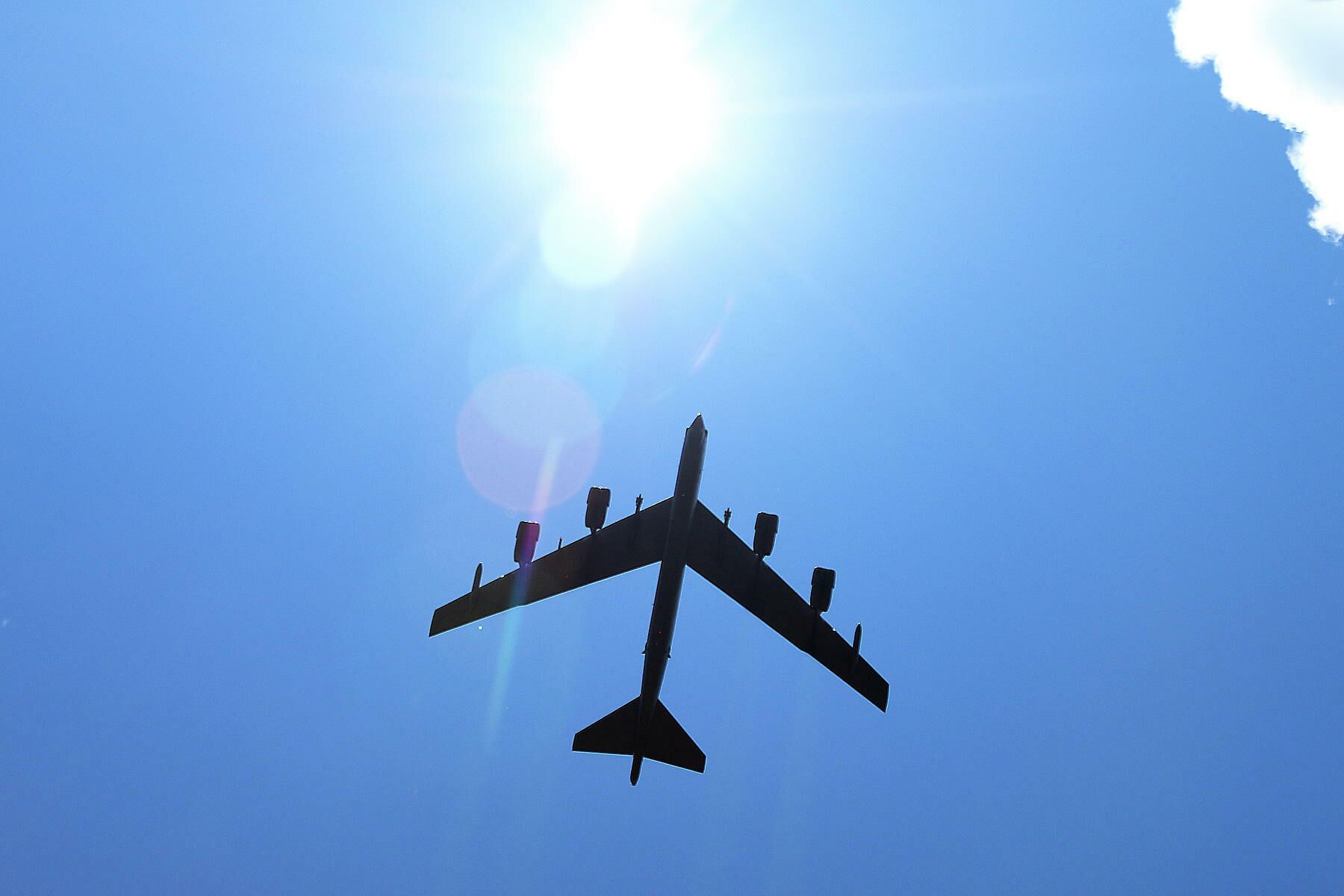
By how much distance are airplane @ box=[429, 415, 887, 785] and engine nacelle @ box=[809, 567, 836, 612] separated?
0.10ft

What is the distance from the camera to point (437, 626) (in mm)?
31391

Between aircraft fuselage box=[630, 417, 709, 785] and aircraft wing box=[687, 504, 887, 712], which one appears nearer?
aircraft fuselage box=[630, 417, 709, 785]

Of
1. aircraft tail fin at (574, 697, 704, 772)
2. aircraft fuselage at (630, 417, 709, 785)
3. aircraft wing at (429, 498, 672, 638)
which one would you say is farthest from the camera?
aircraft wing at (429, 498, 672, 638)

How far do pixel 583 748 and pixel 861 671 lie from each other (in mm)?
12719

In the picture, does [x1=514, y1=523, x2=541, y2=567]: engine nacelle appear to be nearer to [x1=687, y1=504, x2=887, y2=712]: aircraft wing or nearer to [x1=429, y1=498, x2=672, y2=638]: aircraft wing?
[x1=429, y1=498, x2=672, y2=638]: aircraft wing

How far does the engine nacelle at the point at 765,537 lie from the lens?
3194cm

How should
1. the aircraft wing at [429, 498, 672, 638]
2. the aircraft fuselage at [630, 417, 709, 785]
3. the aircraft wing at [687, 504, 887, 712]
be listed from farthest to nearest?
the aircraft wing at [687, 504, 887, 712] → the aircraft wing at [429, 498, 672, 638] → the aircraft fuselage at [630, 417, 709, 785]

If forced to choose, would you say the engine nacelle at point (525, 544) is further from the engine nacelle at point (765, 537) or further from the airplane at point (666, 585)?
the engine nacelle at point (765, 537)

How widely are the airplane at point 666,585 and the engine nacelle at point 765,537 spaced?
0.04 meters

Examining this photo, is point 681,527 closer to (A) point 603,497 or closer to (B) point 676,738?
(A) point 603,497

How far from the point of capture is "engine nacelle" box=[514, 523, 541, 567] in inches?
1177

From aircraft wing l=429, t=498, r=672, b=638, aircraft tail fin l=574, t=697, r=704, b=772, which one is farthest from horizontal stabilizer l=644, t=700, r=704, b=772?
aircraft wing l=429, t=498, r=672, b=638

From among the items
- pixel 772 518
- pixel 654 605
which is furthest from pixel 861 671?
pixel 654 605

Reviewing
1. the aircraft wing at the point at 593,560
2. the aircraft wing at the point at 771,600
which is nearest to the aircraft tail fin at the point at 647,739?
the aircraft wing at the point at 593,560
